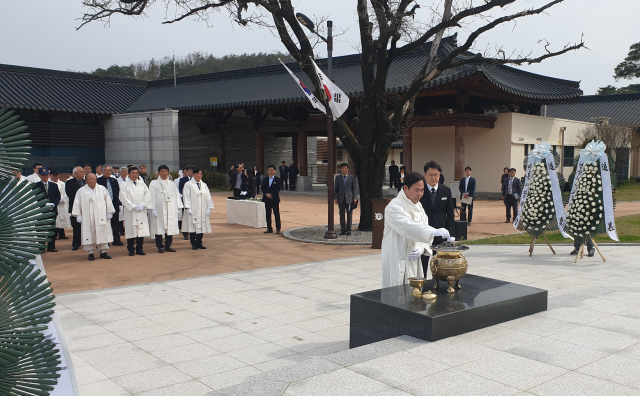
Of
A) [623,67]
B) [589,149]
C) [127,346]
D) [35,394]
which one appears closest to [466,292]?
[127,346]

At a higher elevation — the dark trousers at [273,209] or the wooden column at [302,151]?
the wooden column at [302,151]

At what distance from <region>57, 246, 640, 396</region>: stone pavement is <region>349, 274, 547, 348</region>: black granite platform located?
0.11m

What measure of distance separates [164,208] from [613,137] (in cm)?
2473

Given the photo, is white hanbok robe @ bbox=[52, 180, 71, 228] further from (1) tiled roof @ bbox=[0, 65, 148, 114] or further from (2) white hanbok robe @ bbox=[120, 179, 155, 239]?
(1) tiled roof @ bbox=[0, 65, 148, 114]

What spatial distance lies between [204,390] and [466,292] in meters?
2.49

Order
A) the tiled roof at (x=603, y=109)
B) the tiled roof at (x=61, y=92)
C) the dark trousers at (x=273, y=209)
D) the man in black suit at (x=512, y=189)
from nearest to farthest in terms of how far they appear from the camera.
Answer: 1. the dark trousers at (x=273, y=209)
2. the man in black suit at (x=512, y=189)
3. the tiled roof at (x=61, y=92)
4. the tiled roof at (x=603, y=109)

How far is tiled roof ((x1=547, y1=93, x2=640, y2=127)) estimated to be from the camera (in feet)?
108

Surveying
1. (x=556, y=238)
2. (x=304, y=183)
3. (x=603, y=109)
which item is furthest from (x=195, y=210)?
(x=603, y=109)

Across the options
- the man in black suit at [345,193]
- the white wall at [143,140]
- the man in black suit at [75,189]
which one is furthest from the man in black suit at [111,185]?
the white wall at [143,140]

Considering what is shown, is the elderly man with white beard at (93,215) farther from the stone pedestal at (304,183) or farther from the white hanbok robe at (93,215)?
the stone pedestal at (304,183)

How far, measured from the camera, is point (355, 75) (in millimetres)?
25547

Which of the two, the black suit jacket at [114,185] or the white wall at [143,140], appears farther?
the white wall at [143,140]

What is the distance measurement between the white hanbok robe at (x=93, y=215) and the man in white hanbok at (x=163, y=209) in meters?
0.96

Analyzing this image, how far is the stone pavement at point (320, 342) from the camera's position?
3.44 meters
